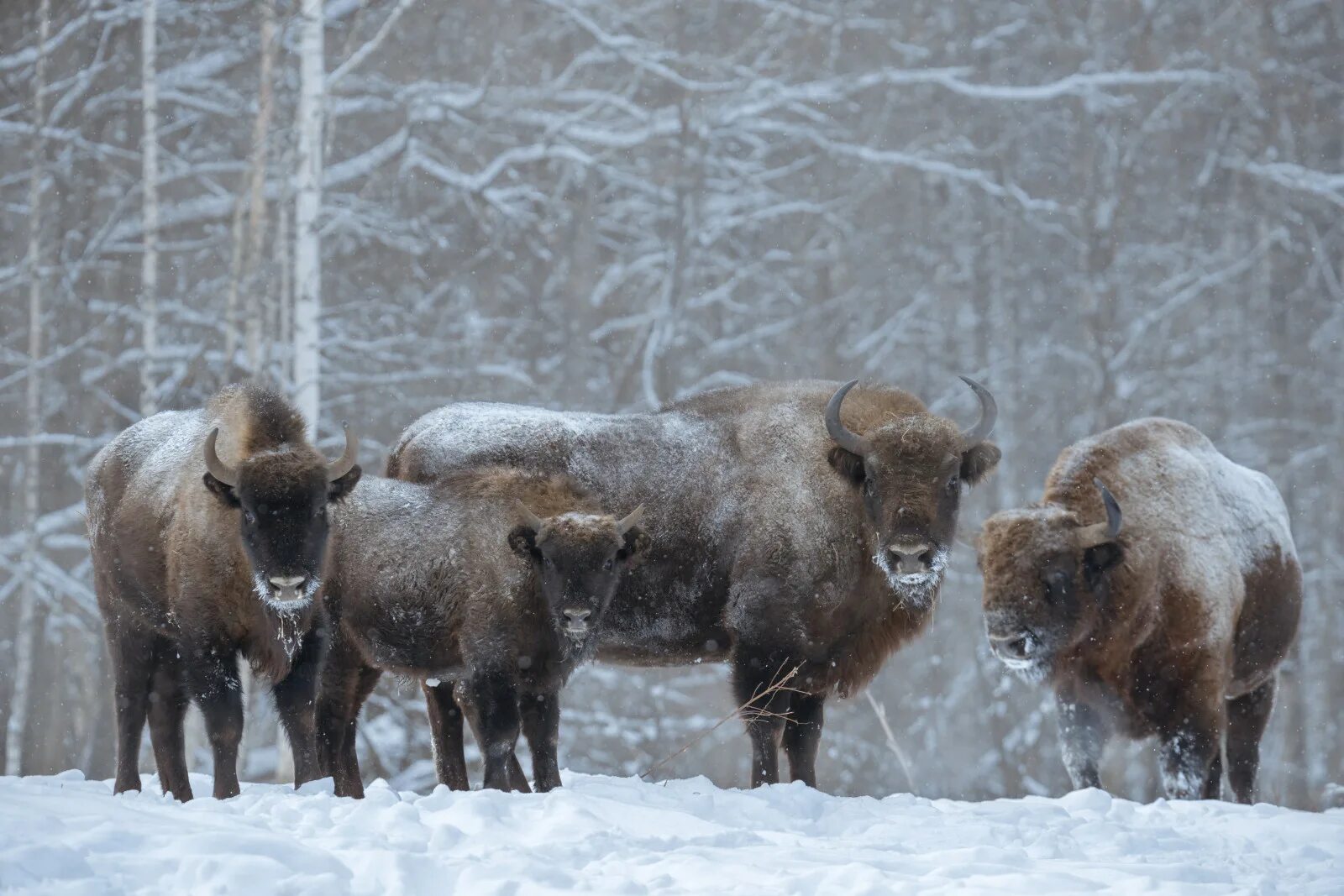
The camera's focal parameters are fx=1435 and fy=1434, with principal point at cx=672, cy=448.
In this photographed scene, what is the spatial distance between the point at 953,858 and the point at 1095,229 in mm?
17370

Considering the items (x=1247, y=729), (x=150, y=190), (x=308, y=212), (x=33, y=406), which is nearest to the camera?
(x=1247, y=729)

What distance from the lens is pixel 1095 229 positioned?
68.9 ft

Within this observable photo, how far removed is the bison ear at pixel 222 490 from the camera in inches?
276

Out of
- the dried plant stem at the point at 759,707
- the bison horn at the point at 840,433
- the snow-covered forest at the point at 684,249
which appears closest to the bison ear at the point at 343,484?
the dried plant stem at the point at 759,707

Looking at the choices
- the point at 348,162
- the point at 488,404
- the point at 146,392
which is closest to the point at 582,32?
the point at 348,162

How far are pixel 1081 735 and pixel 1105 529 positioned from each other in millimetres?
1215

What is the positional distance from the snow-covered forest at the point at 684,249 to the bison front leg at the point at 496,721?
7235 millimetres

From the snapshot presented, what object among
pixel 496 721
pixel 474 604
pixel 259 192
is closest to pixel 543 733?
pixel 496 721

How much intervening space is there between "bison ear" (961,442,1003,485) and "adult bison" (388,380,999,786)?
0.01 m

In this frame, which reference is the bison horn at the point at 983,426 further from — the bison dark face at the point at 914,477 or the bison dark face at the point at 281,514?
the bison dark face at the point at 281,514

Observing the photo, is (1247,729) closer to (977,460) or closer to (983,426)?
(977,460)

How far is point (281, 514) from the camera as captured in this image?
22.4 feet

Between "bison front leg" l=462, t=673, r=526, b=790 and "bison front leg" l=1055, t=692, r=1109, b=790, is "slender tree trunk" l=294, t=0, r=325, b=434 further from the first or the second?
"bison front leg" l=1055, t=692, r=1109, b=790

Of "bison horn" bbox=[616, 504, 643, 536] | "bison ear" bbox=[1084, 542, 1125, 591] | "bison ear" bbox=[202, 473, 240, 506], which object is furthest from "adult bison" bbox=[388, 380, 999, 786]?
"bison ear" bbox=[202, 473, 240, 506]
